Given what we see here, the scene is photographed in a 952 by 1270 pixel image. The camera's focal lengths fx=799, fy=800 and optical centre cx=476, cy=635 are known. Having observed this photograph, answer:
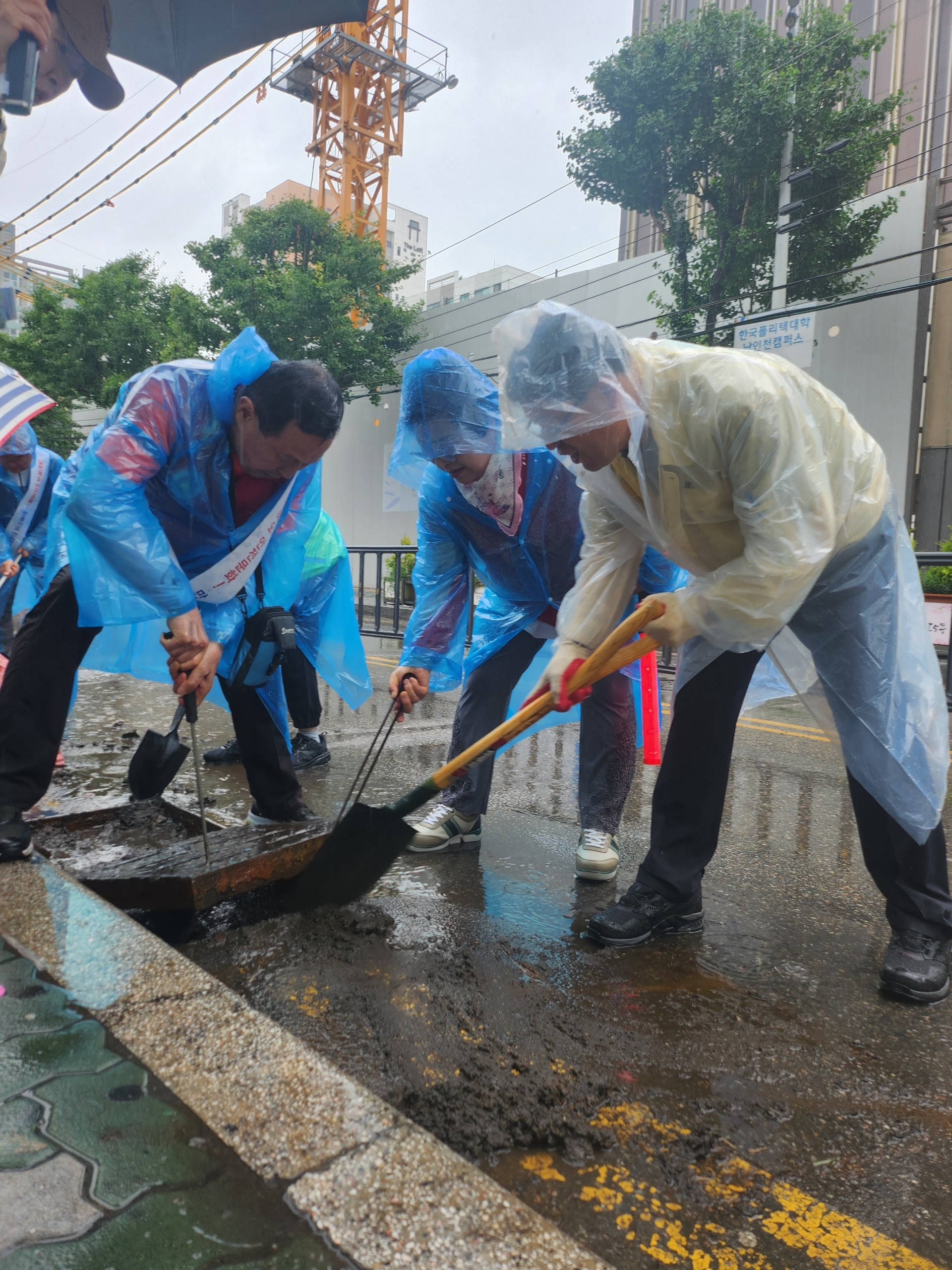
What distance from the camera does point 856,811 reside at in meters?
1.98

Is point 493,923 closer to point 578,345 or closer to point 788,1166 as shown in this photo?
point 788,1166

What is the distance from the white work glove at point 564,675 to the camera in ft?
6.73

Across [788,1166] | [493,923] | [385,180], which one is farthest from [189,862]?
[385,180]

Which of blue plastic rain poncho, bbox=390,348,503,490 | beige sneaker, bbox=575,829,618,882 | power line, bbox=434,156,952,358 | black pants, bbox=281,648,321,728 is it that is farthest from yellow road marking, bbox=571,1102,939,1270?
power line, bbox=434,156,952,358

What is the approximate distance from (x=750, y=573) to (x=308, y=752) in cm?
270

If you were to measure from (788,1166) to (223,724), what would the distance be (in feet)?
13.1

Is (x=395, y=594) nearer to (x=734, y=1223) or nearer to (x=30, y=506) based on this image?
(x=30, y=506)

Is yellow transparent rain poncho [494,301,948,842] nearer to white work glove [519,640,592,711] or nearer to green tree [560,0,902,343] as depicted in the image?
white work glove [519,640,592,711]

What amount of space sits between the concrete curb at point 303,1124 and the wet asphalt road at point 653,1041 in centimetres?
23

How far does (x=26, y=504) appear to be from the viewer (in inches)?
156

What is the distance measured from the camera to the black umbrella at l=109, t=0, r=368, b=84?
2.10 metres

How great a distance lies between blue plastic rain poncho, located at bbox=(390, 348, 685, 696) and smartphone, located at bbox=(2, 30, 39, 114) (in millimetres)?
1102

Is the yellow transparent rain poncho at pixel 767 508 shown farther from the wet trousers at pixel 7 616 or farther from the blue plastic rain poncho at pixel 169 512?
the wet trousers at pixel 7 616

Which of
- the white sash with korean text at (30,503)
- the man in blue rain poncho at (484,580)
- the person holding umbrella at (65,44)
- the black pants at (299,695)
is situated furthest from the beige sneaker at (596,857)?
the white sash with korean text at (30,503)
